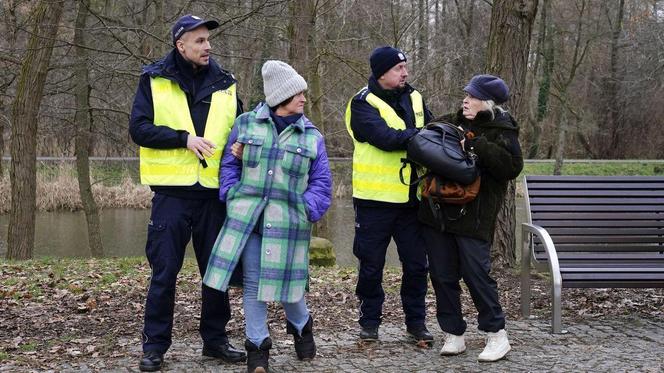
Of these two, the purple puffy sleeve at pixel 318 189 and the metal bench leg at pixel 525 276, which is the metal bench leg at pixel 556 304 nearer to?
the metal bench leg at pixel 525 276

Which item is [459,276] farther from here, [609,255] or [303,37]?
[303,37]

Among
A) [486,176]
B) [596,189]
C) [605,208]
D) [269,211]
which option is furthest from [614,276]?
[269,211]

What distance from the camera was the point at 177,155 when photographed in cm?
498

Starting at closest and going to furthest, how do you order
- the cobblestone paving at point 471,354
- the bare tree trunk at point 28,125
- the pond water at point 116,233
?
the cobblestone paving at point 471,354, the bare tree trunk at point 28,125, the pond water at point 116,233

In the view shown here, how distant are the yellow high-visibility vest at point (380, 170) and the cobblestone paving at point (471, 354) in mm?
1007

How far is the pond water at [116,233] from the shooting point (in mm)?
16578

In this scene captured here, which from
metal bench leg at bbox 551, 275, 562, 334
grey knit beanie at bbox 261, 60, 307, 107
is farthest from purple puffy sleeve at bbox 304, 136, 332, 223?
metal bench leg at bbox 551, 275, 562, 334

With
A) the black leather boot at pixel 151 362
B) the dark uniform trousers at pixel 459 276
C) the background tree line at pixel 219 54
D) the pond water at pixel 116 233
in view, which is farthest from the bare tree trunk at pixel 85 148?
the dark uniform trousers at pixel 459 276

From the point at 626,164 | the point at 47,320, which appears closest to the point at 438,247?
the point at 47,320

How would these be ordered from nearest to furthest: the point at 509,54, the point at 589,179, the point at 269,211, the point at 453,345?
the point at 269,211 → the point at 453,345 → the point at 589,179 → the point at 509,54

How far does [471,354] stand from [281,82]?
2112mm

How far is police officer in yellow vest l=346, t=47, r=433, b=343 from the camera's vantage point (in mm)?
5512

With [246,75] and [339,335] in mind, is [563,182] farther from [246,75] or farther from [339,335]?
[246,75]

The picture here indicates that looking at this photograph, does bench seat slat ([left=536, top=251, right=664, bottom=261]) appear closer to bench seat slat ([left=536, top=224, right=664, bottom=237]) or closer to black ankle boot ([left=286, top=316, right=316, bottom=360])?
bench seat slat ([left=536, top=224, right=664, bottom=237])
